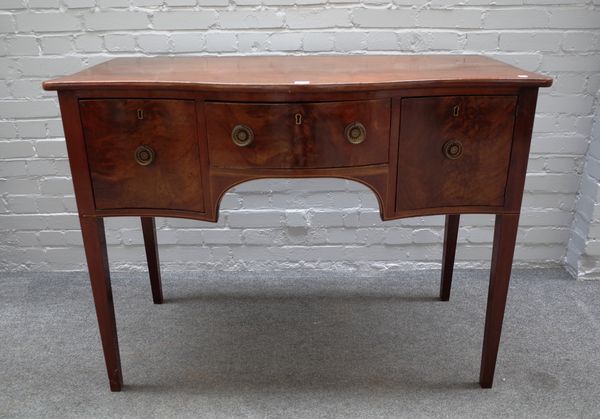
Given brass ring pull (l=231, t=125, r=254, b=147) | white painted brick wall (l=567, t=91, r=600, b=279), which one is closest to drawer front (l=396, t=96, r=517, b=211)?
brass ring pull (l=231, t=125, r=254, b=147)

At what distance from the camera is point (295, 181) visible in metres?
1.85

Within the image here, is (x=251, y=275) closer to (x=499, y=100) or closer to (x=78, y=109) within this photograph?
(x=78, y=109)

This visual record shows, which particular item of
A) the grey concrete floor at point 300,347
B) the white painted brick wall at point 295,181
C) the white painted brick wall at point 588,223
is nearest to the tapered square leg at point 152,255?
the grey concrete floor at point 300,347

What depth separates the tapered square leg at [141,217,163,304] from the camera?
1.65 m

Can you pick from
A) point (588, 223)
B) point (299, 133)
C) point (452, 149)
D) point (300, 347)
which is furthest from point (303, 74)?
point (588, 223)

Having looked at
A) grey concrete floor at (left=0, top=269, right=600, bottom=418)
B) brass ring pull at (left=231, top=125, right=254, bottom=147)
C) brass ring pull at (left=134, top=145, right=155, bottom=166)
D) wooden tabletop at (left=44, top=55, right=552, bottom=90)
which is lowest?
grey concrete floor at (left=0, top=269, right=600, bottom=418)

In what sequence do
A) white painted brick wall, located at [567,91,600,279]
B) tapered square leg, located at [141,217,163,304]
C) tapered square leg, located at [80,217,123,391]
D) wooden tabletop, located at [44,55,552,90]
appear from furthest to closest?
white painted brick wall, located at [567,91,600,279] → tapered square leg, located at [141,217,163,304] → tapered square leg, located at [80,217,123,391] → wooden tabletop, located at [44,55,552,90]

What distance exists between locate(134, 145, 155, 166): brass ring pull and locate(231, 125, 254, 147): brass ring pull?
19 cm

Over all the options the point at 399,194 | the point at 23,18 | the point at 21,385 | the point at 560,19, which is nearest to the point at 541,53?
the point at 560,19

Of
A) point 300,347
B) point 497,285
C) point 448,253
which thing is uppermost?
point 497,285

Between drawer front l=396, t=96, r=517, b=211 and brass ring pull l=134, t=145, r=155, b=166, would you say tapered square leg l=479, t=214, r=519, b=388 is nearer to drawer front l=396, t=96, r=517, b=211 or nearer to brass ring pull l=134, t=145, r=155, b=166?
drawer front l=396, t=96, r=517, b=211

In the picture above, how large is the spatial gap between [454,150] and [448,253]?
66 centimetres

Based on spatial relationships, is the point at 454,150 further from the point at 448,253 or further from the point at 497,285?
the point at 448,253

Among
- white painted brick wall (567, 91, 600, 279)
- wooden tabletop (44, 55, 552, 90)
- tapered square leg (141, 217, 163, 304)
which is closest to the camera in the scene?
wooden tabletop (44, 55, 552, 90)
